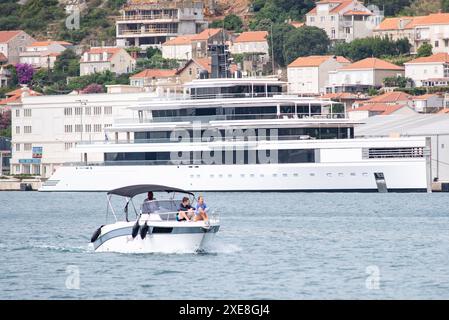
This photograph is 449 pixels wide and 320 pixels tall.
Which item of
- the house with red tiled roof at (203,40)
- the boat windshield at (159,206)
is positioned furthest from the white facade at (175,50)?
the boat windshield at (159,206)

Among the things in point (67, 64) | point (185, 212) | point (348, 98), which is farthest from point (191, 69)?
point (185, 212)

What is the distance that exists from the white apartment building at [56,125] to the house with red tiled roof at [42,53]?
155 ft

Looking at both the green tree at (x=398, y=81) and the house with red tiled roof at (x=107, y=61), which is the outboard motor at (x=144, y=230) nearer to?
the green tree at (x=398, y=81)

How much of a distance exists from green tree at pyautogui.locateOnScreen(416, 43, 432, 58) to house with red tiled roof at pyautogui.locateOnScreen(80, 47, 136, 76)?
27.0m

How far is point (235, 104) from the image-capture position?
82.9 metres

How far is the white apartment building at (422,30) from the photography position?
142 meters

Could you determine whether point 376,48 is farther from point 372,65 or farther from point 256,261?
point 256,261

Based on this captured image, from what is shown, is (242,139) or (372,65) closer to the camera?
(242,139)

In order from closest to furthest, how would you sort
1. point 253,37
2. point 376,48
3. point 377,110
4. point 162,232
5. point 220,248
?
1. point 162,232
2. point 220,248
3. point 377,110
4. point 376,48
5. point 253,37

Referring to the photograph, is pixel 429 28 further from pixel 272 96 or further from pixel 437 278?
pixel 437 278

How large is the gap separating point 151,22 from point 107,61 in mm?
16656

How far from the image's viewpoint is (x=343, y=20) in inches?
5999

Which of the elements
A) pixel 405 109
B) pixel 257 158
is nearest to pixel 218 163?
pixel 257 158

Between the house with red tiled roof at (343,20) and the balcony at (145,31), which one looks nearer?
the house with red tiled roof at (343,20)
